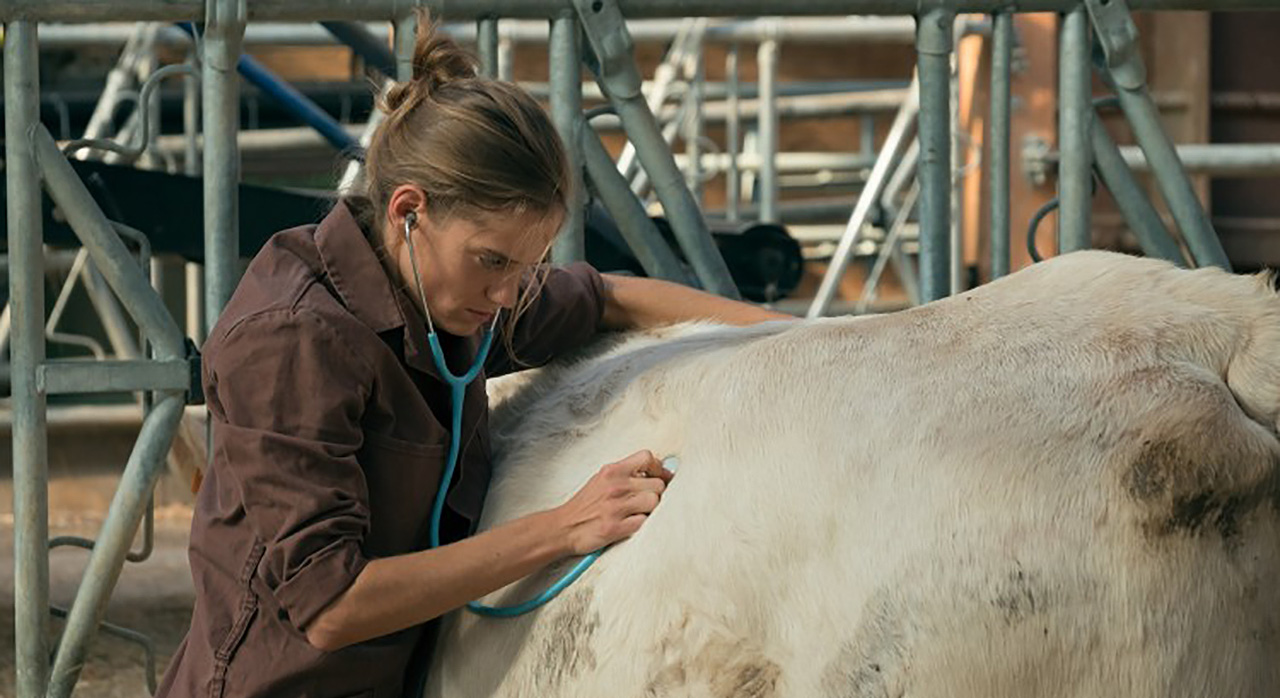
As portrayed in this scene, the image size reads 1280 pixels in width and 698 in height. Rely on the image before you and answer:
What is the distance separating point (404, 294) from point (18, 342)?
1030 millimetres

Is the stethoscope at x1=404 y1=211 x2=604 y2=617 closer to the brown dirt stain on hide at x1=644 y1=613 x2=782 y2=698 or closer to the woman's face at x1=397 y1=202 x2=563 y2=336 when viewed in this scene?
the woman's face at x1=397 y1=202 x2=563 y2=336

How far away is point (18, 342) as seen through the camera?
10.6 feet

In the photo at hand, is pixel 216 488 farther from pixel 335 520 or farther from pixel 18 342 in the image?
pixel 18 342

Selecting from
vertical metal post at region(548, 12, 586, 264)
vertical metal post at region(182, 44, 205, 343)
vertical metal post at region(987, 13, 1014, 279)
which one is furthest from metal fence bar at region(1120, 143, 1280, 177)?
vertical metal post at region(182, 44, 205, 343)

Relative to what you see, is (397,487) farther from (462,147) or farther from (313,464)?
(462,147)

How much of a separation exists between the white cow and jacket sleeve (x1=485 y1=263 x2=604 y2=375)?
40 cm

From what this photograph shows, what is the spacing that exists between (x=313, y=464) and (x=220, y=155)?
108cm

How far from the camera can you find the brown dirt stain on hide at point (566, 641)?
234 centimetres

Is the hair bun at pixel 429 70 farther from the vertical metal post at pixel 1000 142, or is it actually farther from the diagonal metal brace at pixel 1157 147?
the diagonal metal brace at pixel 1157 147

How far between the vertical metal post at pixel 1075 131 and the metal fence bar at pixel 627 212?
2.38 ft

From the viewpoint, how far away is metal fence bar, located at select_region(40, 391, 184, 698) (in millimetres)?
3279

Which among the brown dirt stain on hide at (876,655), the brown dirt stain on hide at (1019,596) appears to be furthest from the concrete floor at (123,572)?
the brown dirt stain on hide at (1019,596)

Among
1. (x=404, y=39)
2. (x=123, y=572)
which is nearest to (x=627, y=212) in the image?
(x=404, y=39)

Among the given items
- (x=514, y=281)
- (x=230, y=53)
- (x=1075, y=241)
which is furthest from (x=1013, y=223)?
(x=514, y=281)
